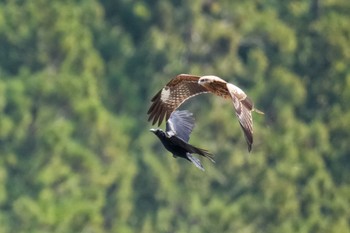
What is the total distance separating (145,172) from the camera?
30.9 meters

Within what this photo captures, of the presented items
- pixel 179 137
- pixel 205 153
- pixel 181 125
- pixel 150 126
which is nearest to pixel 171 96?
pixel 181 125

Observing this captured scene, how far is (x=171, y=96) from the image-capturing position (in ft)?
43.6

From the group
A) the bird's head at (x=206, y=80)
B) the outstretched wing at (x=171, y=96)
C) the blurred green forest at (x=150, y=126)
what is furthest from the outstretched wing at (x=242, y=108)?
the blurred green forest at (x=150, y=126)

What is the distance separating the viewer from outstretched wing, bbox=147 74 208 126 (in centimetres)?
1323

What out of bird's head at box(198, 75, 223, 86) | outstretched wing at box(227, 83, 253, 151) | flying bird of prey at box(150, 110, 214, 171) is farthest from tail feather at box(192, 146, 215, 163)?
bird's head at box(198, 75, 223, 86)

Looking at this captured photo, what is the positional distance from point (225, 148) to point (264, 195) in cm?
140

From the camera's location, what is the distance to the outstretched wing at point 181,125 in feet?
38.1

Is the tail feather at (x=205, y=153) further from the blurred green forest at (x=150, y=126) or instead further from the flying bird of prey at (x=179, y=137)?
the blurred green forest at (x=150, y=126)

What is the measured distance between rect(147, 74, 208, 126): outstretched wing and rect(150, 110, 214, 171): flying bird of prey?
3.96ft

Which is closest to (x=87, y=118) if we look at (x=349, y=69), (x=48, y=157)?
(x=48, y=157)

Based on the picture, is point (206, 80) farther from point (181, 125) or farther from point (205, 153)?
point (205, 153)

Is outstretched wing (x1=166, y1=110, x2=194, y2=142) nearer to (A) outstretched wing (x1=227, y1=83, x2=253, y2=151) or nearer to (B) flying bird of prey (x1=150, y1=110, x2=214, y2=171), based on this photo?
(B) flying bird of prey (x1=150, y1=110, x2=214, y2=171)

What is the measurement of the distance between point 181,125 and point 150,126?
64.9 ft

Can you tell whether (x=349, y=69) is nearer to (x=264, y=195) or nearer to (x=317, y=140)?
(x=317, y=140)
